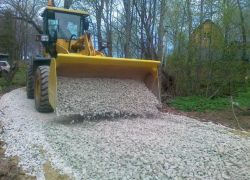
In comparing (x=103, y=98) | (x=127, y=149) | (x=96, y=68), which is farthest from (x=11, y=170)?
A: (x=96, y=68)

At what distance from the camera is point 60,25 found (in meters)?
7.15

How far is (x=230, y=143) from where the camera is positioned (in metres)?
3.71

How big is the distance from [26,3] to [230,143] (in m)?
15.4

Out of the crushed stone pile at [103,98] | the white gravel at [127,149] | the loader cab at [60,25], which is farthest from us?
the loader cab at [60,25]

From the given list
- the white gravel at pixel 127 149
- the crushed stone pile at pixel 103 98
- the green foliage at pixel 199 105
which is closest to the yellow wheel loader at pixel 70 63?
the crushed stone pile at pixel 103 98

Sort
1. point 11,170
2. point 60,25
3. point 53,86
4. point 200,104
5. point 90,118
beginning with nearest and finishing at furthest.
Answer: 1. point 11,170
2. point 53,86
3. point 90,118
4. point 60,25
5. point 200,104

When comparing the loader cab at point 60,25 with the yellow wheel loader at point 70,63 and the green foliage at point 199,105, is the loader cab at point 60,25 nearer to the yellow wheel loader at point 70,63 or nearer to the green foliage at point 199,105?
the yellow wheel loader at point 70,63

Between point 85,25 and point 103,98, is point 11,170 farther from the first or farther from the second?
point 85,25

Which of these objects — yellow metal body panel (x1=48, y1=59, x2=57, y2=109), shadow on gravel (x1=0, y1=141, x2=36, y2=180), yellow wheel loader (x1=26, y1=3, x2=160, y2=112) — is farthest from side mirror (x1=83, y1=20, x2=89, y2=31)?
shadow on gravel (x1=0, y1=141, x2=36, y2=180)

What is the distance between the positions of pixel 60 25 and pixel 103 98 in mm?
2974

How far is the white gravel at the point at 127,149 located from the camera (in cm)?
293

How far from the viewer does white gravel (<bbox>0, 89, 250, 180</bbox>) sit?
2.93m

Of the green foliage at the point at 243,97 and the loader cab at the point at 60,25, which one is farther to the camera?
the green foliage at the point at 243,97

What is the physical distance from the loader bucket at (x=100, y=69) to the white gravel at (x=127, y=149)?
808mm
